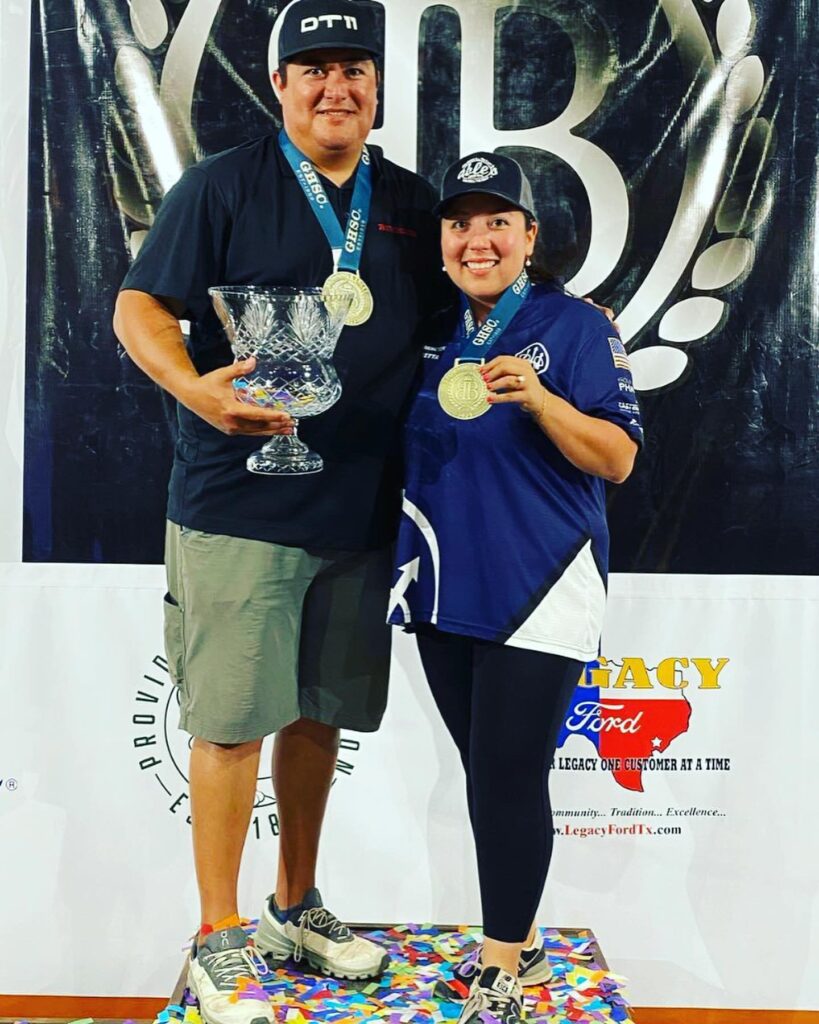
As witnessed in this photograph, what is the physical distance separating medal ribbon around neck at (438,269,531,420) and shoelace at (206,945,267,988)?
961 mm

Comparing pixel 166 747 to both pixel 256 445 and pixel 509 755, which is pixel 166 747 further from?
pixel 509 755

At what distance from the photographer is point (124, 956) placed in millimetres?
3006

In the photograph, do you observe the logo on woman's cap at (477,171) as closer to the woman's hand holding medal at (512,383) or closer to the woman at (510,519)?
the woman at (510,519)

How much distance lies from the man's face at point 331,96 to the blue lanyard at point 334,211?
4cm

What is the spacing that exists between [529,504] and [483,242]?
415 mm

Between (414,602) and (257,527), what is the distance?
0.29 meters

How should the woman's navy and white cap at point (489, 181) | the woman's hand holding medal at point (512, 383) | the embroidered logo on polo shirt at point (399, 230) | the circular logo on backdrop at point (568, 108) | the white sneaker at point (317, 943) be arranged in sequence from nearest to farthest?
1. the woman's hand holding medal at point (512, 383)
2. the woman's navy and white cap at point (489, 181)
3. the embroidered logo on polo shirt at point (399, 230)
4. the white sneaker at point (317, 943)
5. the circular logo on backdrop at point (568, 108)

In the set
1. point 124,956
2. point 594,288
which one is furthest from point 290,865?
point 594,288

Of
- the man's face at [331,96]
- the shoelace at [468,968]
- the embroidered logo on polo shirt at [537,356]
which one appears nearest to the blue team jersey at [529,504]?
the embroidered logo on polo shirt at [537,356]

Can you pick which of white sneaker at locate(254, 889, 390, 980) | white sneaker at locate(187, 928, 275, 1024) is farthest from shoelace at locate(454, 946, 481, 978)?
white sneaker at locate(187, 928, 275, 1024)

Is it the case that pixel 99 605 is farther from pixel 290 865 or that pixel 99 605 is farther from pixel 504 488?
pixel 504 488

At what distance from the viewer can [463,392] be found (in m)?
1.83

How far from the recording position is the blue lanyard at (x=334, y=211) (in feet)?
6.38

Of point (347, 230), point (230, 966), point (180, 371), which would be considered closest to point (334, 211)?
point (347, 230)
